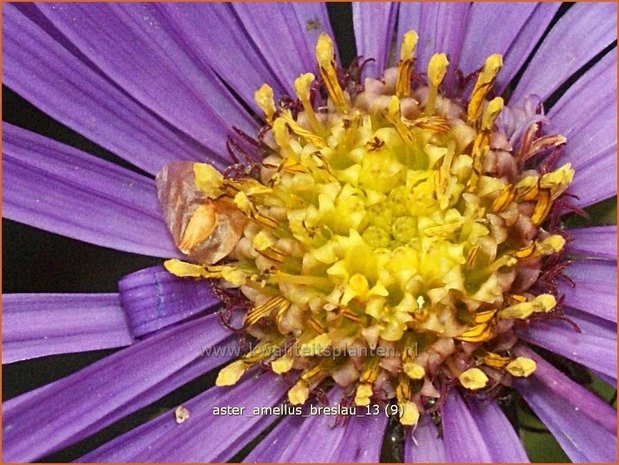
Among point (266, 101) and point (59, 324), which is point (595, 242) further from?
point (59, 324)

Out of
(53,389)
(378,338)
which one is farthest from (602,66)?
(53,389)

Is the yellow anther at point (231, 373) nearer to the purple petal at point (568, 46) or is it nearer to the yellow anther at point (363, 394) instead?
the yellow anther at point (363, 394)

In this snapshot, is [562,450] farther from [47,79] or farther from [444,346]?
[47,79]

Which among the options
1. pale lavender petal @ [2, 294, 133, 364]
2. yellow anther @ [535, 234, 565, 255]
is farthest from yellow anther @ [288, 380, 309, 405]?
yellow anther @ [535, 234, 565, 255]

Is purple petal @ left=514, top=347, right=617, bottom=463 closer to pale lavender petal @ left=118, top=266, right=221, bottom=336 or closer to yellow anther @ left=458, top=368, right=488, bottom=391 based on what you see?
yellow anther @ left=458, top=368, right=488, bottom=391

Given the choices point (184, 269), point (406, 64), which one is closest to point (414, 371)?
point (184, 269)
